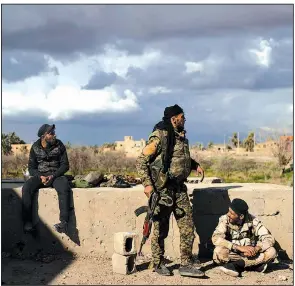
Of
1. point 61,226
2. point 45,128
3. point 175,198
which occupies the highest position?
point 45,128

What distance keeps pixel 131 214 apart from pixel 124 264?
97 cm

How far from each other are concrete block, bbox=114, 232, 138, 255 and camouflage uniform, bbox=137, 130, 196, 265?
0.29 m

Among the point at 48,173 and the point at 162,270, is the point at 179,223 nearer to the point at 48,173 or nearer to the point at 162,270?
the point at 162,270

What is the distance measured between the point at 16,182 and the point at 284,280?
177 inches

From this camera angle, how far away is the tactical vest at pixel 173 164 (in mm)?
6621

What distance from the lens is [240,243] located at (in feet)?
22.4

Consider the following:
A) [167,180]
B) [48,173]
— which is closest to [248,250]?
[167,180]

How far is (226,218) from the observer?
22.4 feet

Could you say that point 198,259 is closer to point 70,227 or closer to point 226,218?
point 226,218

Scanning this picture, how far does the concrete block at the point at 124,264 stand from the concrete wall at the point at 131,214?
77cm

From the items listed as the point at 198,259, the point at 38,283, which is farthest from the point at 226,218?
the point at 38,283

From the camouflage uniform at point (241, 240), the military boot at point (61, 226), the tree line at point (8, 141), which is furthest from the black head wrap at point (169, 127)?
the tree line at point (8, 141)

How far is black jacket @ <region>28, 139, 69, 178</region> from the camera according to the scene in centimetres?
781

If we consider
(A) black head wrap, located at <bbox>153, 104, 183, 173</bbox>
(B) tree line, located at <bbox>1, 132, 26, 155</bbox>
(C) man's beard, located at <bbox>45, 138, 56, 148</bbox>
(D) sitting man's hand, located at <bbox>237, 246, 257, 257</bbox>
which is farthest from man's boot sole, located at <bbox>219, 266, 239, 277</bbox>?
(B) tree line, located at <bbox>1, 132, 26, 155</bbox>
